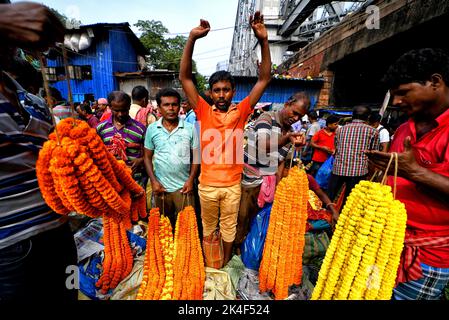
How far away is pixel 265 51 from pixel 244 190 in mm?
1625

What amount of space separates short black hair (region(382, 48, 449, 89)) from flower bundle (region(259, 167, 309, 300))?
36.1 inches

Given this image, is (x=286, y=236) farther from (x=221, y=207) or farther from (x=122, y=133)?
(x=122, y=133)

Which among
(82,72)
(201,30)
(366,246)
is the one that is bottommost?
(366,246)

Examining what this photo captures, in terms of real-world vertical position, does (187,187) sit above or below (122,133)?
below

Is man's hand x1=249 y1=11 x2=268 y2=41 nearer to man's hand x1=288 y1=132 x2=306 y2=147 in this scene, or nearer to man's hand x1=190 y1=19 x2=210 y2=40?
man's hand x1=190 y1=19 x2=210 y2=40

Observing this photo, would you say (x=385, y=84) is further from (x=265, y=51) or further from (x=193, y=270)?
(x=193, y=270)

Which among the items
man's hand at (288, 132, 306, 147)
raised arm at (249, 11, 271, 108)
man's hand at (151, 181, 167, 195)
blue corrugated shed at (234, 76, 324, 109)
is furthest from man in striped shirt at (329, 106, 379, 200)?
blue corrugated shed at (234, 76, 324, 109)

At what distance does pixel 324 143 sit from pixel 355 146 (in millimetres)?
1459

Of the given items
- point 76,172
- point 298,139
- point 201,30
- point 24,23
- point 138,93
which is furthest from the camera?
point 138,93

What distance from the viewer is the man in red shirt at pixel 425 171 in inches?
49.6

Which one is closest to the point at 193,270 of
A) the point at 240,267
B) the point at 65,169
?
the point at 240,267

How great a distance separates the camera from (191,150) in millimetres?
2775

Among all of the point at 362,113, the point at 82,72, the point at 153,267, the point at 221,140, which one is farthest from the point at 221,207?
the point at 82,72

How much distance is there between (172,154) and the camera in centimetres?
268
